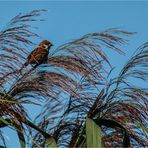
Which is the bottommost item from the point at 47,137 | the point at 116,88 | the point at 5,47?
the point at 47,137

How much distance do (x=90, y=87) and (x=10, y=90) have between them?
0.59 meters

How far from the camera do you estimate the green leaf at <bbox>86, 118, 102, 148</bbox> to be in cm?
251

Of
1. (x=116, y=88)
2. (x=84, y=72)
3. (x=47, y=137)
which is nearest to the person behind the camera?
(x=47, y=137)

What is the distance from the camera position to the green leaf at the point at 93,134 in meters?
2.51

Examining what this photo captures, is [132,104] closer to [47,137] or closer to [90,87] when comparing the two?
[90,87]

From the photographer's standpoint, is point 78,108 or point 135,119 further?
point 78,108

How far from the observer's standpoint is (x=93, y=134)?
2.57 meters

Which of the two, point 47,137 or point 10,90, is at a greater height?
point 10,90

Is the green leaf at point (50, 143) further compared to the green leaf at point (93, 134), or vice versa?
the green leaf at point (50, 143)

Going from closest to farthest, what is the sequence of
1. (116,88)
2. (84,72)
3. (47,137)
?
(47,137) → (84,72) → (116,88)

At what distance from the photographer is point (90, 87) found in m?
3.20

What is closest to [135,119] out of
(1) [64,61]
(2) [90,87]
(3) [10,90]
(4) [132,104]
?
(4) [132,104]

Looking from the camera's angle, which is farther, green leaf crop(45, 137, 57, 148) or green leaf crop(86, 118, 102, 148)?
green leaf crop(45, 137, 57, 148)

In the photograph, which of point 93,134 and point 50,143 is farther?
point 50,143
